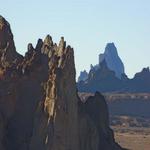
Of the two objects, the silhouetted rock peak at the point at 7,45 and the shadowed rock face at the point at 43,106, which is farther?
the silhouetted rock peak at the point at 7,45

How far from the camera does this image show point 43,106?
67.3 metres

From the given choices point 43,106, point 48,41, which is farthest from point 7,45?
point 43,106

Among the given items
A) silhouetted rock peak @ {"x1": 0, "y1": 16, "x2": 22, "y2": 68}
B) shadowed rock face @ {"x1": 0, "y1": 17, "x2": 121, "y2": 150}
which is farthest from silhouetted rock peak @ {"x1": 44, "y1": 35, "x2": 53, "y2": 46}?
silhouetted rock peak @ {"x1": 0, "y1": 16, "x2": 22, "y2": 68}

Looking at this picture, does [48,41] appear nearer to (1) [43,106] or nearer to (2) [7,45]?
(2) [7,45]

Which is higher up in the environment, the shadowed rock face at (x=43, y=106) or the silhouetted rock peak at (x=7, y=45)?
the silhouetted rock peak at (x=7, y=45)

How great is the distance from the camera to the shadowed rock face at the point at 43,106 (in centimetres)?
6594

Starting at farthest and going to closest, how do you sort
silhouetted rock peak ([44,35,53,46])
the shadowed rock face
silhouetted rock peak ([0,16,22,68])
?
1. silhouetted rock peak ([44,35,53,46])
2. silhouetted rock peak ([0,16,22,68])
3. the shadowed rock face

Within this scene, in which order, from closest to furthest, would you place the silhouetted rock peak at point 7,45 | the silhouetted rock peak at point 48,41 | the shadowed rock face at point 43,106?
the shadowed rock face at point 43,106 < the silhouetted rock peak at point 7,45 < the silhouetted rock peak at point 48,41

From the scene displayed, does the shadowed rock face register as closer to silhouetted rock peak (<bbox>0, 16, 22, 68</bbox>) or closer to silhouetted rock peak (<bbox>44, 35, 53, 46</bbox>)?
silhouetted rock peak (<bbox>0, 16, 22, 68</bbox>)

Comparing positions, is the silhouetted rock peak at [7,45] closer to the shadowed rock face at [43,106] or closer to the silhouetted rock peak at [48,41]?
the shadowed rock face at [43,106]

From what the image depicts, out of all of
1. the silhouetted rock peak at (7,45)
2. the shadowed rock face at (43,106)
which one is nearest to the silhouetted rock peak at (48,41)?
the shadowed rock face at (43,106)

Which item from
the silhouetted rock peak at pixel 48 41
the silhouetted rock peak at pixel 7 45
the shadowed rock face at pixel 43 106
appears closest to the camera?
the shadowed rock face at pixel 43 106

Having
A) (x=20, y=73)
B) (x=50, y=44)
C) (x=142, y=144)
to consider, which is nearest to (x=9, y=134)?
(x=20, y=73)

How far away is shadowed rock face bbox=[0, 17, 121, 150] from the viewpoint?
65938mm
